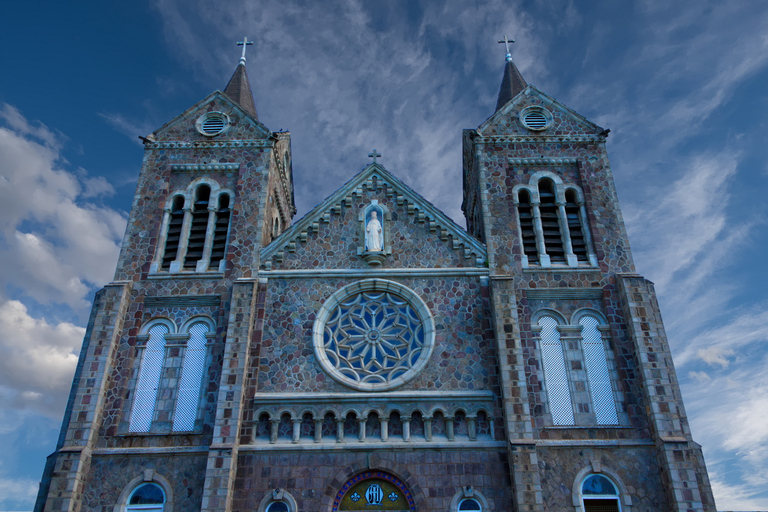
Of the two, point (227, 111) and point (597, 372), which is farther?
point (227, 111)

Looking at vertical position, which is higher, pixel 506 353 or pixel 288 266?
pixel 288 266

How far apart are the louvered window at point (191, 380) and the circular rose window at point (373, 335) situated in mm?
3675

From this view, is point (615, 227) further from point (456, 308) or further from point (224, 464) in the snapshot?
point (224, 464)

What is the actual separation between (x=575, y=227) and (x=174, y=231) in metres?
14.3

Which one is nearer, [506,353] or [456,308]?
[506,353]

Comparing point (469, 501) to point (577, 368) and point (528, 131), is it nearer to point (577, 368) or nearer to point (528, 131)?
point (577, 368)

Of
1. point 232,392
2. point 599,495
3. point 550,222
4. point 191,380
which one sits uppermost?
point 550,222

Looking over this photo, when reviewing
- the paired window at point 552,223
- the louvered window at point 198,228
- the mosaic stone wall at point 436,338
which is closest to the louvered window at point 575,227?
the paired window at point 552,223

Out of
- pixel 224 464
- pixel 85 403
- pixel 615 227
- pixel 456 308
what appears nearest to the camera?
pixel 224 464

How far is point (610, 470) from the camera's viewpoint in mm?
17359

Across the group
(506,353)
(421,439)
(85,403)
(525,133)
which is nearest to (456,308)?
(506,353)

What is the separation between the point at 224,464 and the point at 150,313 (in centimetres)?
614

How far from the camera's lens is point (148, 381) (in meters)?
19.3

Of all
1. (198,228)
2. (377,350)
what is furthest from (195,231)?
(377,350)
